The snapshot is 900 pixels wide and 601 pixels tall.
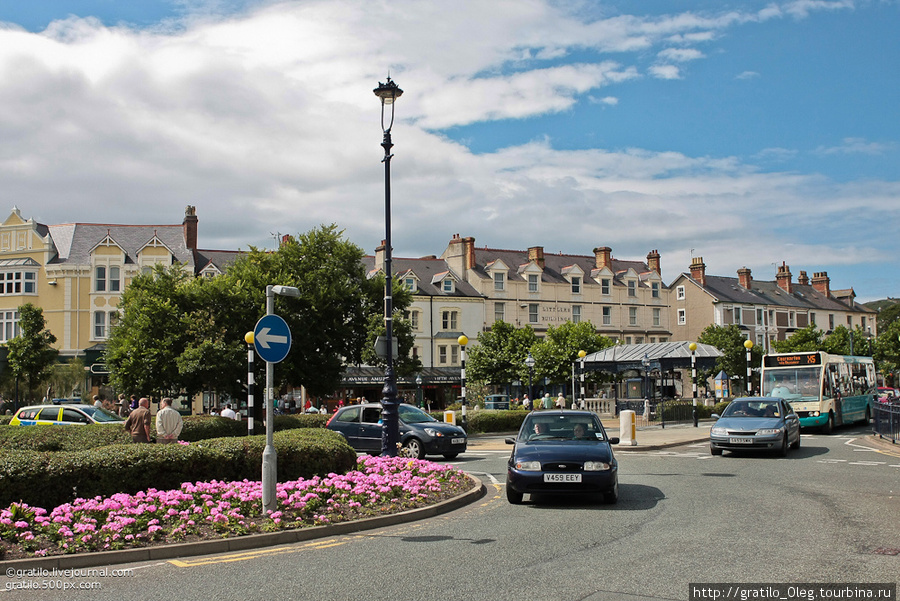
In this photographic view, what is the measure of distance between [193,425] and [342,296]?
51.0 ft

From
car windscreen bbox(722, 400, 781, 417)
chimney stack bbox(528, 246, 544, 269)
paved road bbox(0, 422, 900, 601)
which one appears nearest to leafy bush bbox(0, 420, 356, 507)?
paved road bbox(0, 422, 900, 601)

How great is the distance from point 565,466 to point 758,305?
222 feet

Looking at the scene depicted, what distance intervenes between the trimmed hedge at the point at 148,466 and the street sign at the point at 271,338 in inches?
90.8

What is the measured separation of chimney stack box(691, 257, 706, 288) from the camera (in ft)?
235

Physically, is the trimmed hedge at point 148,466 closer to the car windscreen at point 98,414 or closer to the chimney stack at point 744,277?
the car windscreen at point 98,414

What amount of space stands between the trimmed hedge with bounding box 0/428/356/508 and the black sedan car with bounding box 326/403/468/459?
20.9ft

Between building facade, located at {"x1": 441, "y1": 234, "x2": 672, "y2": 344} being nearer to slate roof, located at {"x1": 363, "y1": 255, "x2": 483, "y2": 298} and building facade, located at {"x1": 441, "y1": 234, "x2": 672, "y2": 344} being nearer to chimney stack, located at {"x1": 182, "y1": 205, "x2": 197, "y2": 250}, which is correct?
slate roof, located at {"x1": 363, "y1": 255, "x2": 483, "y2": 298}

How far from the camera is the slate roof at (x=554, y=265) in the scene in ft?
207

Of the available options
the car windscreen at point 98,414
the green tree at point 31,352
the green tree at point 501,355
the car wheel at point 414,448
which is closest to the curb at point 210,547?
the car wheel at point 414,448

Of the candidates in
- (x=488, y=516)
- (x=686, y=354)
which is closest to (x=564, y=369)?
(x=686, y=354)

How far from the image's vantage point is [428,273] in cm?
6072

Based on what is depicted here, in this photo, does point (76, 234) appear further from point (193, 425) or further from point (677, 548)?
point (677, 548)

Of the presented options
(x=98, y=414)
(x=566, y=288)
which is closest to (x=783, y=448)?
(x=98, y=414)

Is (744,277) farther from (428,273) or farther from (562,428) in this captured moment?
(562,428)
